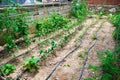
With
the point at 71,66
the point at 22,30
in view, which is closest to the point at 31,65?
the point at 71,66

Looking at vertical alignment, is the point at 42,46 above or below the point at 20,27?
below

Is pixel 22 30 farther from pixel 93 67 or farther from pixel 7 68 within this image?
pixel 93 67

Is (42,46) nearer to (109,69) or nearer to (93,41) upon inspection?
(93,41)

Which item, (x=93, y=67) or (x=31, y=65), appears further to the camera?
(x=93, y=67)

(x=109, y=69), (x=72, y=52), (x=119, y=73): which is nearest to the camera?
(x=119, y=73)

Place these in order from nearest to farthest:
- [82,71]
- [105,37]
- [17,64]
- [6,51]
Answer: [82,71]
[17,64]
[6,51]
[105,37]

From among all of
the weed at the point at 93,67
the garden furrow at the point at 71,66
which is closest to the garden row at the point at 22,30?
the garden furrow at the point at 71,66

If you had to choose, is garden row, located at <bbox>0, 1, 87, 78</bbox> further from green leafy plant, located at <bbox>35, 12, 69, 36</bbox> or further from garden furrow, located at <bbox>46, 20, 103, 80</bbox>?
garden furrow, located at <bbox>46, 20, 103, 80</bbox>

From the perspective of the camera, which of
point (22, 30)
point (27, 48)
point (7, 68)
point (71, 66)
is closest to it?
point (7, 68)

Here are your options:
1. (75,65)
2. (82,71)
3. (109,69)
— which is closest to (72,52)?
(75,65)

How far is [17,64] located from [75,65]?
180 centimetres

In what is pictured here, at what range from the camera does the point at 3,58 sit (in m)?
6.70

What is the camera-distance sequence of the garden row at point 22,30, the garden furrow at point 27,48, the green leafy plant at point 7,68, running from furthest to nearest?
the garden furrow at point 27,48, the garden row at point 22,30, the green leafy plant at point 7,68

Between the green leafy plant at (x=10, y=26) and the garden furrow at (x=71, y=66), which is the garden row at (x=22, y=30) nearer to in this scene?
the green leafy plant at (x=10, y=26)
